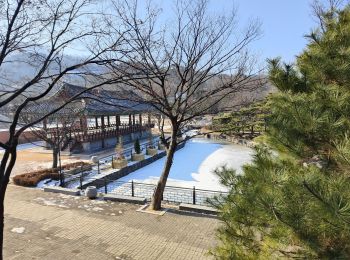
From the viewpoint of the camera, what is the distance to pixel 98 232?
353 inches

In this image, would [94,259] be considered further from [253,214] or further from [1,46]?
[253,214]

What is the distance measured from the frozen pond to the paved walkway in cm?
367

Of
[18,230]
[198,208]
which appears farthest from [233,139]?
[18,230]

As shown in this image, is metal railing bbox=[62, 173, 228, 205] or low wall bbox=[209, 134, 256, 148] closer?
metal railing bbox=[62, 173, 228, 205]

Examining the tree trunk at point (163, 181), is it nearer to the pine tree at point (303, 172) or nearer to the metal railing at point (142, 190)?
the metal railing at point (142, 190)

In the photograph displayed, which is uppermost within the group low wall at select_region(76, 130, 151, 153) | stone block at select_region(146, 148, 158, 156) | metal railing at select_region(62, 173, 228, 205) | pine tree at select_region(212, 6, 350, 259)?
pine tree at select_region(212, 6, 350, 259)

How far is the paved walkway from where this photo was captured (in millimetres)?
7750

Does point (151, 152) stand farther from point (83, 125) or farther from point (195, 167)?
point (83, 125)

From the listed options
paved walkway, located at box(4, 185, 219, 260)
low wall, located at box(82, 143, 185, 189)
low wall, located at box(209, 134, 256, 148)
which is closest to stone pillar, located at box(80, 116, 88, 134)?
low wall, located at box(82, 143, 185, 189)

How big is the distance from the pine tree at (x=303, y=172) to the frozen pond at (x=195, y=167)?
8.62 meters

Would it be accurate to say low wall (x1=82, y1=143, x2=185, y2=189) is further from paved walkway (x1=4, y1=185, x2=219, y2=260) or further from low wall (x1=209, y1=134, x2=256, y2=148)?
low wall (x1=209, y1=134, x2=256, y2=148)

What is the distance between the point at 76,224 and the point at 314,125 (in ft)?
27.9

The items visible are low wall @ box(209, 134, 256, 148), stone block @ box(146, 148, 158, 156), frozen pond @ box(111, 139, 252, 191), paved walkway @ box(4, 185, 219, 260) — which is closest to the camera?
paved walkway @ box(4, 185, 219, 260)

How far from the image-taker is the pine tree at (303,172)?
7.04ft
